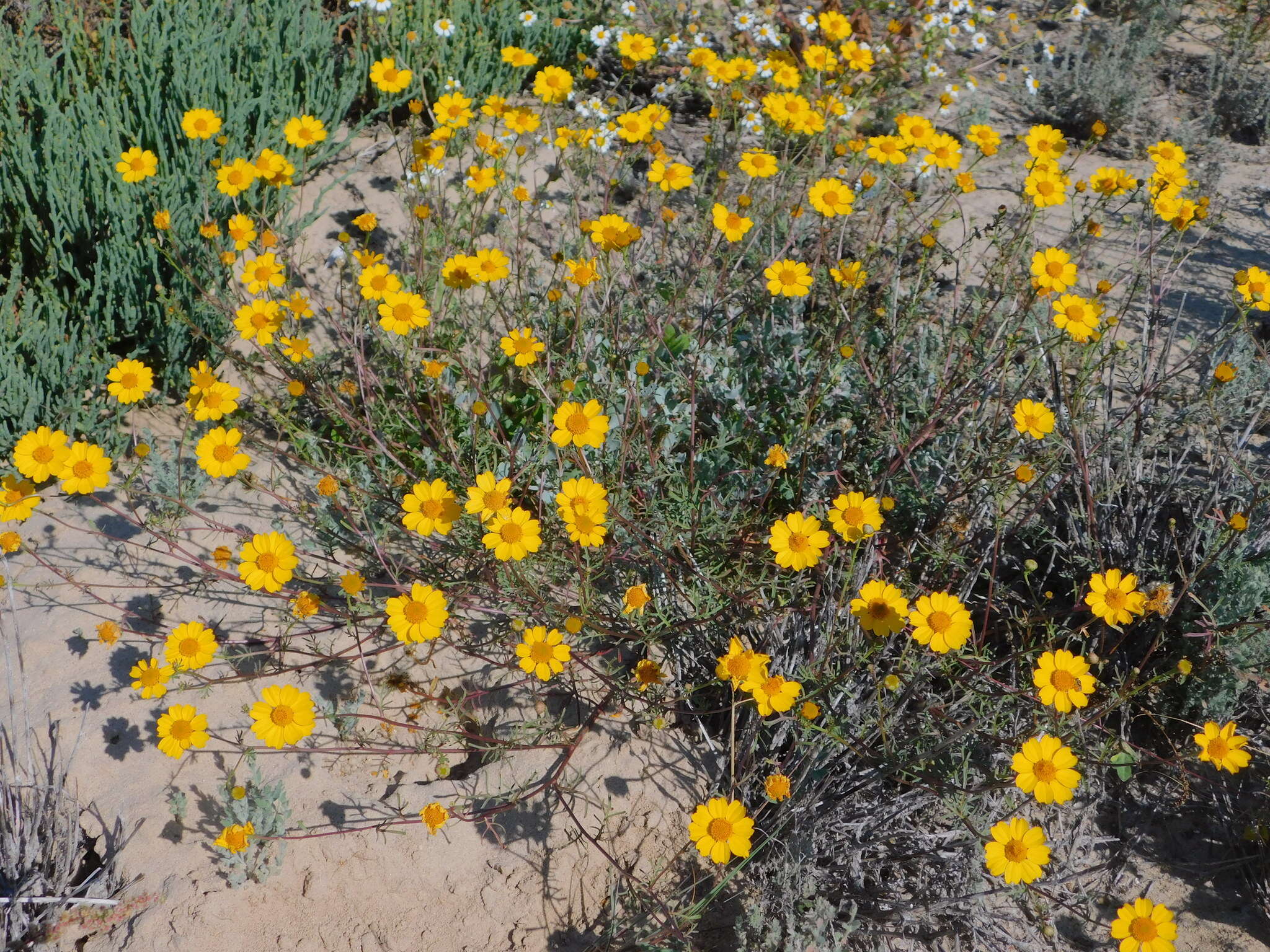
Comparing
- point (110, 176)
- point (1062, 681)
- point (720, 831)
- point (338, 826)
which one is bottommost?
point (338, 826)

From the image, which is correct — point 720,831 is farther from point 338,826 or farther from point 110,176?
point 110,176

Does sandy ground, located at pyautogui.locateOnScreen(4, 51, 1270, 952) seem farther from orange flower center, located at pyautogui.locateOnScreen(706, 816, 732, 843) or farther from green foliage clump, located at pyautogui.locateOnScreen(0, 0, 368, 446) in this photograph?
green foliage clump, located at pyautogui.locateOnScreen(0, 0, 368, 446)

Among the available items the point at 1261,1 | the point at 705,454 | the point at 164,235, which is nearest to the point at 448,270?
the point at 705,454

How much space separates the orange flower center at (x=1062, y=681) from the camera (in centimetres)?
227

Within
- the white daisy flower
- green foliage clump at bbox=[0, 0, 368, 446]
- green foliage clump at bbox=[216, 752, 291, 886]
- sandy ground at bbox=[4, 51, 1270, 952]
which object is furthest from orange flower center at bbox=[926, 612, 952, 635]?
the white daisy flower

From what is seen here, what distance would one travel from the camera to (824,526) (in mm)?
3158

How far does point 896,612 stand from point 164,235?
125 inches

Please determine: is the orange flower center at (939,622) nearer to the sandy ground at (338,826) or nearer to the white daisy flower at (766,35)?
the sandy ground at (338,826)

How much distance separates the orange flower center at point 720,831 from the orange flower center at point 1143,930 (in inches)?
38.5

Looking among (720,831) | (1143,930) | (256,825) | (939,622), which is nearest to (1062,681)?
(939,622)

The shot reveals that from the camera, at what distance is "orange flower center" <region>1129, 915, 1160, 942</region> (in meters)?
2.11

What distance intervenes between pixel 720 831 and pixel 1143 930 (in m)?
1.02

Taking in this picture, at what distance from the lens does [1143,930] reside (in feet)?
6.93

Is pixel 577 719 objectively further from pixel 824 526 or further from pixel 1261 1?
pixel 1261 1
